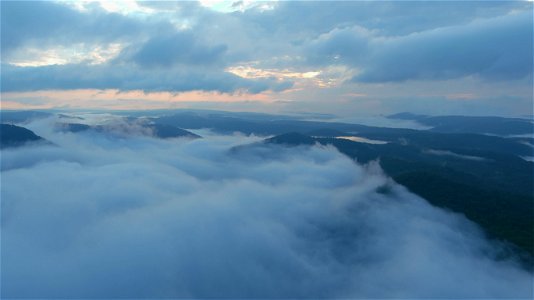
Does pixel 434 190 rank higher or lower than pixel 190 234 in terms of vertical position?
higher

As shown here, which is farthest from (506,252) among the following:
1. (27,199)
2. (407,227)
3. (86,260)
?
(27,199)

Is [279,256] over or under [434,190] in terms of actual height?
under

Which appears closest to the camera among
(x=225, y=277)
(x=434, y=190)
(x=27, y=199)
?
(x=225, y=277)

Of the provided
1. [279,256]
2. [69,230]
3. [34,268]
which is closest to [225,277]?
[279,256]

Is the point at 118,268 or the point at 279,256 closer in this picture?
the point at 118,268

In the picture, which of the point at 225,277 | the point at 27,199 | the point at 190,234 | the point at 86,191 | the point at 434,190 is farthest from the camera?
the point at 86,191

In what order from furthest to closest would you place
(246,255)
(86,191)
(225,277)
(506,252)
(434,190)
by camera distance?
(86,191) < (434,190) < (246,255) < (225,277) < (506,252)

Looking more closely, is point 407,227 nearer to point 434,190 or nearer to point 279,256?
point 434,190

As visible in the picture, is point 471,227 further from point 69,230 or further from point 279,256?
point 69,230

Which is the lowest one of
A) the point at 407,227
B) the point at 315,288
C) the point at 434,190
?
the point at 315,288
